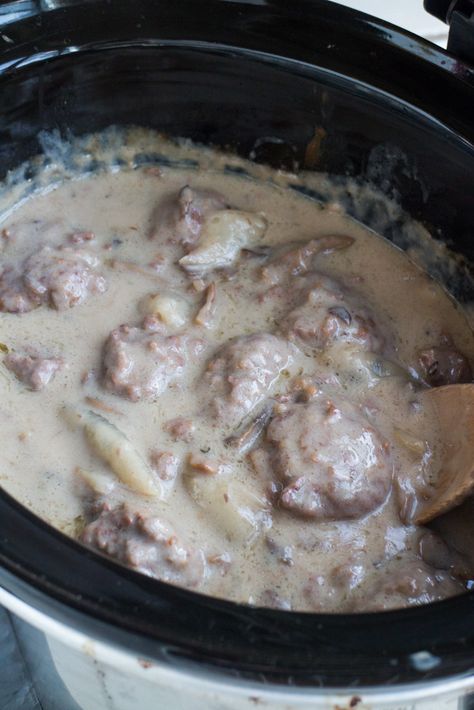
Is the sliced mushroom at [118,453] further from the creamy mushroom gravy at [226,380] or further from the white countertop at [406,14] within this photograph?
the white countertop at [406,14]

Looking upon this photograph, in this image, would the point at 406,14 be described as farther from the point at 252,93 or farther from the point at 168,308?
the point at 168,308

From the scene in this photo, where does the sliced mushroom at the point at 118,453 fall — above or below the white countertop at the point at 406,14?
below

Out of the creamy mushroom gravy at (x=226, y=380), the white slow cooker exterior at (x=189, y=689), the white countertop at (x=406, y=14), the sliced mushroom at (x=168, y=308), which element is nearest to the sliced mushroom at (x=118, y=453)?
the creamy mushroom gravy at (x=226, y=380)

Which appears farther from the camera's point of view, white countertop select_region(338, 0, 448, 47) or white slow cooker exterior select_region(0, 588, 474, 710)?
white countertop select_region(338, 0, 448, 47)

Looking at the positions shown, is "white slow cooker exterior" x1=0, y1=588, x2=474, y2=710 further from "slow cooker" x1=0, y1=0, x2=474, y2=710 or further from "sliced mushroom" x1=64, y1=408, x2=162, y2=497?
"sliced mushroom" x1=64, y1=408, x2=162, y2=497

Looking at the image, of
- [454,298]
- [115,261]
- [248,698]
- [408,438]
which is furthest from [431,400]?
[248,698]

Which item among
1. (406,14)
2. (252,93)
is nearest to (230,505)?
(252,93)

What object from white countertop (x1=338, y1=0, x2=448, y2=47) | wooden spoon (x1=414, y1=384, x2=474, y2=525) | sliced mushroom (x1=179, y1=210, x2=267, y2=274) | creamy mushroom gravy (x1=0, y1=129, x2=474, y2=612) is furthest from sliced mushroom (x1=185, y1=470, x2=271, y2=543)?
white countertop (x1=338, y1=0, x2=448, y2=47)

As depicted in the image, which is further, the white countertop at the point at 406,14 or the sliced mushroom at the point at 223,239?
the white countertop at the point at 406,14
